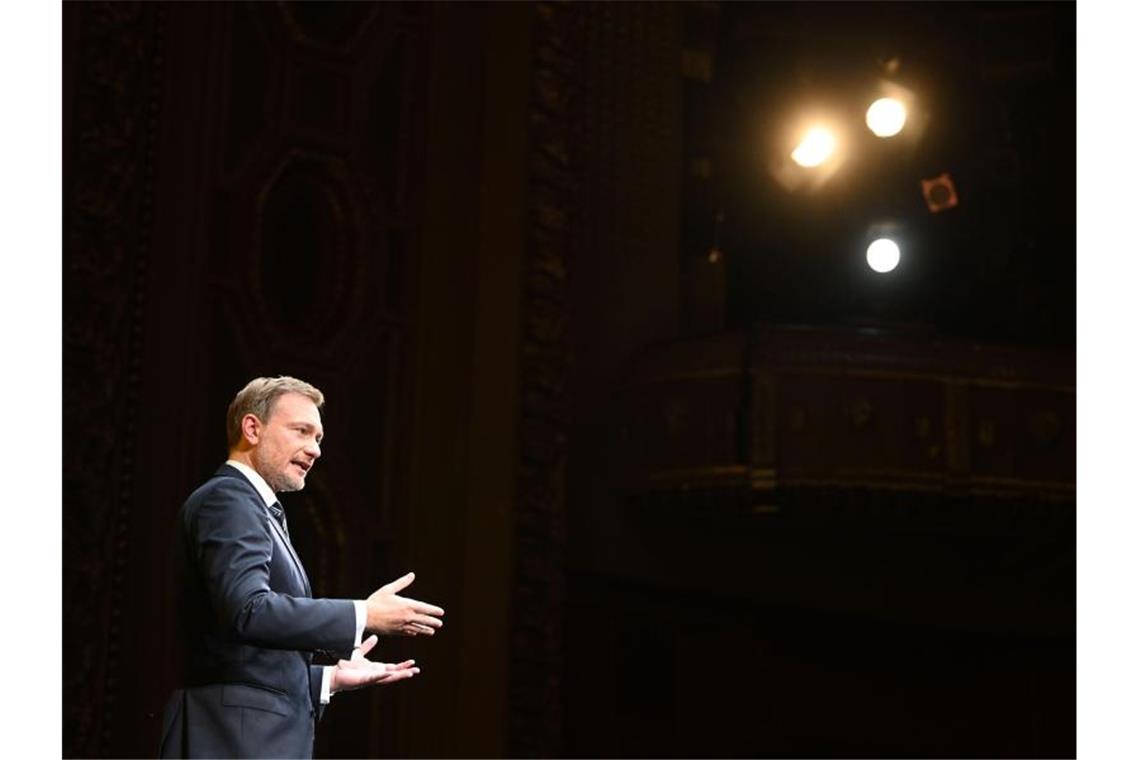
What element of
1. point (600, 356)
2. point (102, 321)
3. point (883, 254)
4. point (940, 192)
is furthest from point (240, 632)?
point (940, 192)

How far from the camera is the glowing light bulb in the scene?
8.82 meters

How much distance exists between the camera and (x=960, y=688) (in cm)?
875

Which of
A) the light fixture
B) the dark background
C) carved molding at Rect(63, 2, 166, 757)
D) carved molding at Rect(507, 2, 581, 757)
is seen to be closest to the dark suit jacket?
the dark background

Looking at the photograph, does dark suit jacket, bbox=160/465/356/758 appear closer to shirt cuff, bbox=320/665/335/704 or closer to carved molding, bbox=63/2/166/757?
shirt cuff, bbox=320/665/335/704

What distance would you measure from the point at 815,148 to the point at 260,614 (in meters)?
6.99

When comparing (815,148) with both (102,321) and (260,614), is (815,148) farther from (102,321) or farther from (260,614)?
(260,614)

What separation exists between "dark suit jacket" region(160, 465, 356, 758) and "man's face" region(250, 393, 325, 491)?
4 cm

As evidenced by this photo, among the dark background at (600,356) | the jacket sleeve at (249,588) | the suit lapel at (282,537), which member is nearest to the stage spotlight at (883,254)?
the dark background at (600,356)

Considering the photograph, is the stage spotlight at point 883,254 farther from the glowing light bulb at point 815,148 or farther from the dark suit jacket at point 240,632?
the dark suit jacket at point 240,632

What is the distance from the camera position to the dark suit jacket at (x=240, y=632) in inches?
86.8

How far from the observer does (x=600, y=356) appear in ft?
28.2

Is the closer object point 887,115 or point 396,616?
point 396,616
